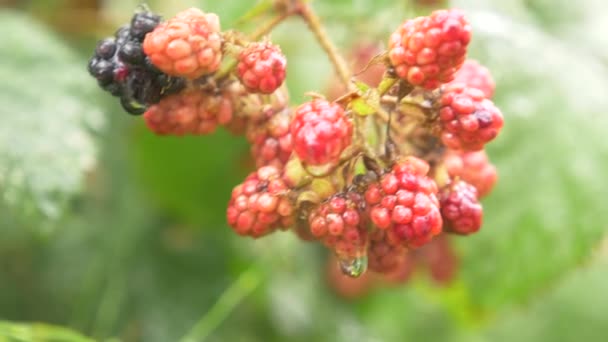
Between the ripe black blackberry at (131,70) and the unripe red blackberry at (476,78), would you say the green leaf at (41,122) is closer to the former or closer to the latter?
the ripe black blackberry at (131,70)

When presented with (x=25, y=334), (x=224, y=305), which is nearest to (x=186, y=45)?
(x=25, y=334)

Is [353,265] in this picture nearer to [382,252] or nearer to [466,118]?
[382,252]

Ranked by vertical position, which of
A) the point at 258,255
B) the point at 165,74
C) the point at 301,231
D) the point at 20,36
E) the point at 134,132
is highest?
the point at 165,74

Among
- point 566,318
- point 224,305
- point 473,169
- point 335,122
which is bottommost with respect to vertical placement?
point 566,318

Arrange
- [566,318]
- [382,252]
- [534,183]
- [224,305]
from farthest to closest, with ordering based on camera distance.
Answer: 1. [566,318]
2. [224,305]
3. [534,183]
4. [382,252]

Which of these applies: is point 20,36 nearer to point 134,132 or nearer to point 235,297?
point 134,132

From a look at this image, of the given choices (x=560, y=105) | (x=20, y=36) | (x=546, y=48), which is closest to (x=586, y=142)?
(x=560, y=105)
